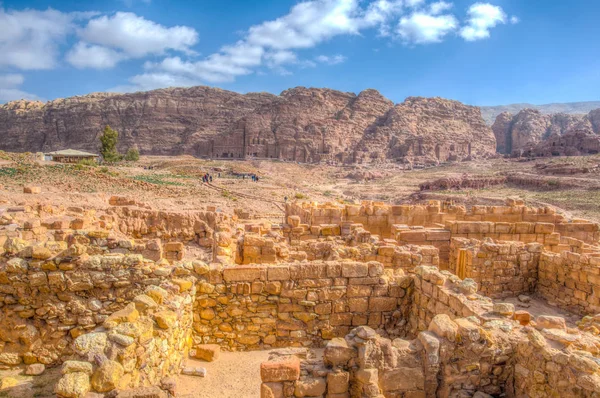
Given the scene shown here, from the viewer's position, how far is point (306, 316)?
580 cm

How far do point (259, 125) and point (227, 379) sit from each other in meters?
105

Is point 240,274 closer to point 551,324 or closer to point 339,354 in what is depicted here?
→ point 339,354

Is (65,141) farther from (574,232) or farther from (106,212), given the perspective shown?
(574,232)

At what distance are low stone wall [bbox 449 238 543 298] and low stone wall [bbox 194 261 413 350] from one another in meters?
3.33

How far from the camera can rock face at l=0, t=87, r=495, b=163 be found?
102938mm

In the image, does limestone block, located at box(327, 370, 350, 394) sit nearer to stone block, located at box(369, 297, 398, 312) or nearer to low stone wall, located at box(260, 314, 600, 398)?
low stone wall, located at box(260, 314, 600, 398)

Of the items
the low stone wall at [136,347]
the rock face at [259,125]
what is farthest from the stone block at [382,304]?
the rock face at [259,125]

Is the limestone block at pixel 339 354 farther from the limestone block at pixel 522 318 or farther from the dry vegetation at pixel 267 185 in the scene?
the dry vegetation at pixel 267 185

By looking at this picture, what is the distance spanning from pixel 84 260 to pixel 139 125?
129 m

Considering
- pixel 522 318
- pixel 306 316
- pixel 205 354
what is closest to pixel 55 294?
pixel 205 354

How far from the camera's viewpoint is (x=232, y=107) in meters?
128

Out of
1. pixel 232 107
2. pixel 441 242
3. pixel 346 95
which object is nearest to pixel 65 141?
pixel 232 107

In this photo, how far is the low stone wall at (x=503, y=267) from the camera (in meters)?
8.34

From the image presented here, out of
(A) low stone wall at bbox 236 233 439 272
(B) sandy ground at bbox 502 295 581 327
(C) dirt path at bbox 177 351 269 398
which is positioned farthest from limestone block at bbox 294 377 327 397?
(B) sandy ground at bbox 502 295 581 327
